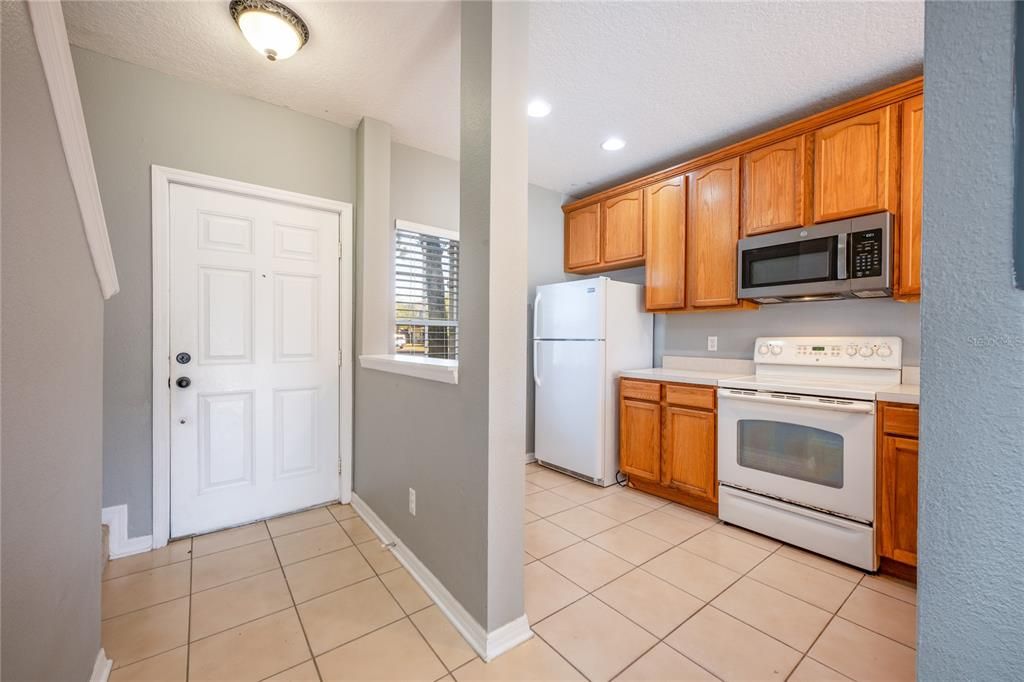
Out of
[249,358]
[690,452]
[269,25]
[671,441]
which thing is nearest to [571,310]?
[671,441]

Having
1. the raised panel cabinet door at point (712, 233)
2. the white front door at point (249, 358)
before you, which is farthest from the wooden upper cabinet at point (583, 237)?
the white front door at point (249, 358)

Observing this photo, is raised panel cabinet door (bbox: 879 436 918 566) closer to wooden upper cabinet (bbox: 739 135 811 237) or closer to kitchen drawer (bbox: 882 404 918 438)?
kitchen drawer (bbox: 882 404 918 438)

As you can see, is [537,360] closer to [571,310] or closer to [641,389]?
[571,310]

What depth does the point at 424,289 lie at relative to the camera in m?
3.28

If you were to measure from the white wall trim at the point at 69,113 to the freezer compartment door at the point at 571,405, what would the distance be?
278 cm

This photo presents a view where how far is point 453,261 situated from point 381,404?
1471 millimetres

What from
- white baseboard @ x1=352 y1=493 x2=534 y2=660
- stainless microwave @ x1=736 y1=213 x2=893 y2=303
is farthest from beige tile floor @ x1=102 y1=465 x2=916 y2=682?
stainless microwave @ x1=736 y1=213 x2=893 y2=303

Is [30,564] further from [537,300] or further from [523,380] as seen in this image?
[537,300]

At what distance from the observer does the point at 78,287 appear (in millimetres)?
1194

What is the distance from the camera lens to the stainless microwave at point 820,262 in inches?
89.8

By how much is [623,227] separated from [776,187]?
46.3 inches

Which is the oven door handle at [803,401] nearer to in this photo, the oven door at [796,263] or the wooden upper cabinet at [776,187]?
the oven door at [796,263]

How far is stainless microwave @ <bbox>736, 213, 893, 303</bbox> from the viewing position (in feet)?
7.48

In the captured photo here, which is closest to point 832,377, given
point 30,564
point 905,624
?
point 905,624
